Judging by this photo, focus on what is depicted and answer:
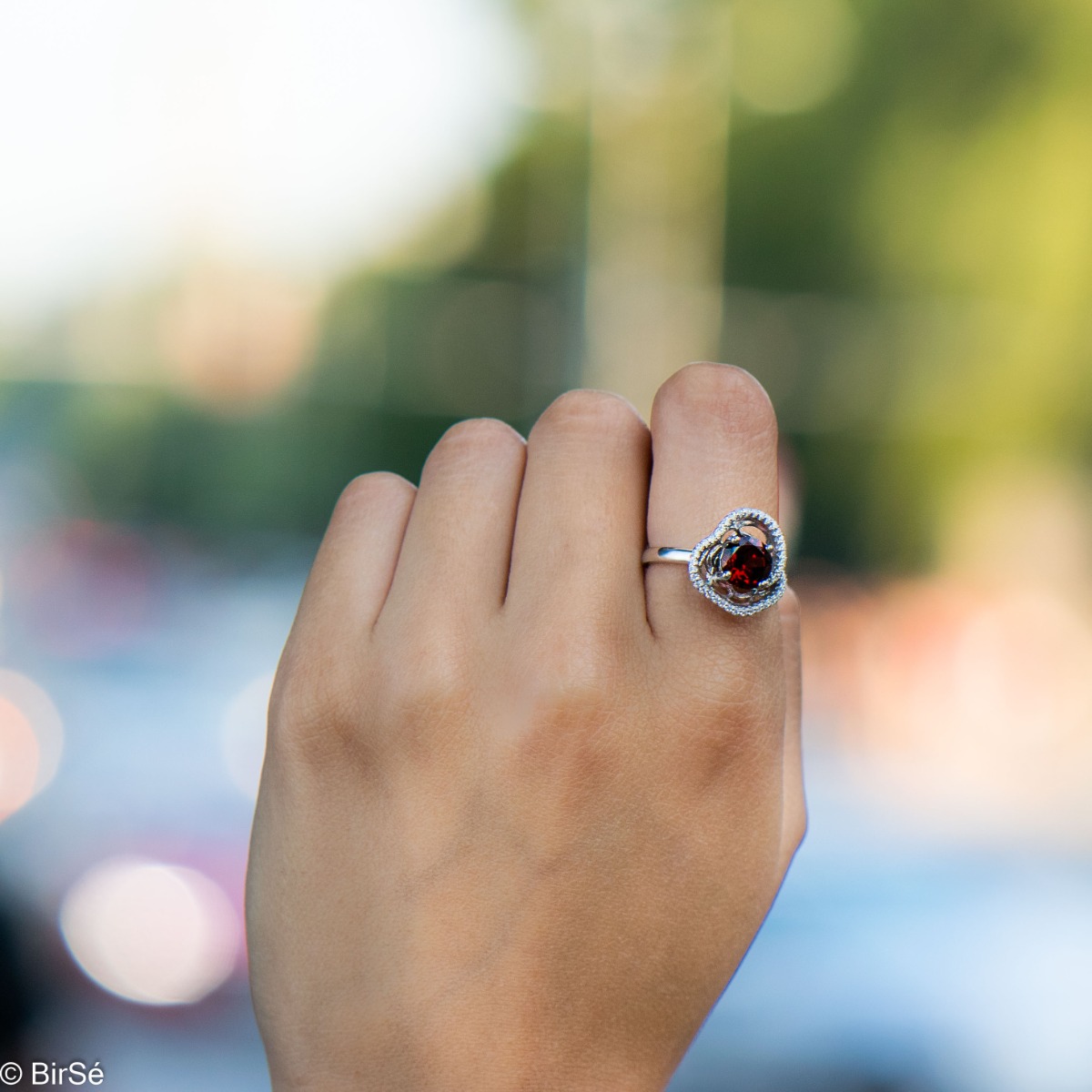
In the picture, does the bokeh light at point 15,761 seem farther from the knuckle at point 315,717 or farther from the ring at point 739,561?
the ring at point 739,561

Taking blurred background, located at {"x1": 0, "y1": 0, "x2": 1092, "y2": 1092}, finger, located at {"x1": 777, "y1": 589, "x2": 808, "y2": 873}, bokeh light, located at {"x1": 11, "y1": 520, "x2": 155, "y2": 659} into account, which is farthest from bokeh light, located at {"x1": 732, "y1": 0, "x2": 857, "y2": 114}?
finger, located at {"x1": 777, "y1": 589, "x2": 808, "y2": 873}

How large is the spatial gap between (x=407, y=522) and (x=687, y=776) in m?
0.18

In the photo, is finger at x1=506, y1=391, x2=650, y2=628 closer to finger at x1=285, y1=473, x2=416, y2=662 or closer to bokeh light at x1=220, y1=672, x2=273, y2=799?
finger at x1=285, y1=473, x2=416, y2=662

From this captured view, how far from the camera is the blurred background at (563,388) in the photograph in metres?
2.01

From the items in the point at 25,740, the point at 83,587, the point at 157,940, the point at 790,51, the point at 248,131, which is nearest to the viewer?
the point at 157,940

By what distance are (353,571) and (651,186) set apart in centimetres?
715

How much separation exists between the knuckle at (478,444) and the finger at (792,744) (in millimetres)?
157

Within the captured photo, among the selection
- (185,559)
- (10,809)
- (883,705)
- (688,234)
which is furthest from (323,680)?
(688,234)

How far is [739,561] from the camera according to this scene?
0.50 metres

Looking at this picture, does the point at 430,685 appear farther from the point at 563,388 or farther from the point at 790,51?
the point at 790,51

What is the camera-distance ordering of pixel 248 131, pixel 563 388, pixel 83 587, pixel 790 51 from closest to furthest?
pixel 83 587
pixel 248 131
pixel 563 388
pixel 790 51

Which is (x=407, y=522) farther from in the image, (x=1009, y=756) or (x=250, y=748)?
(x=1009, y=756)

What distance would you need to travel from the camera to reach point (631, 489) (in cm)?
54

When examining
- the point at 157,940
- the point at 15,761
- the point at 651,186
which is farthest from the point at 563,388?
the point at 157,940
